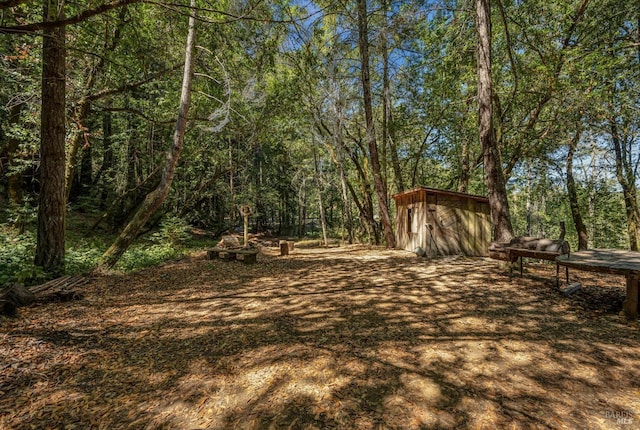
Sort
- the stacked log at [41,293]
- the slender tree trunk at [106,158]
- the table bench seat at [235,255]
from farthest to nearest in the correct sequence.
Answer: the slender tree trunk at [106,158]
the table bench seat at [235,255]
the stacked log at [41,293]

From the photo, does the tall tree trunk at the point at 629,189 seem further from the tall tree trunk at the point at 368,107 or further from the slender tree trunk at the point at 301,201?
the slender tree trunk at the point at 301,201

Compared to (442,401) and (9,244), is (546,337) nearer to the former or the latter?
(442,401)

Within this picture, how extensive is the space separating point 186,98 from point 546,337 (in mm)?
8905

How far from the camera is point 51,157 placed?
5449mm

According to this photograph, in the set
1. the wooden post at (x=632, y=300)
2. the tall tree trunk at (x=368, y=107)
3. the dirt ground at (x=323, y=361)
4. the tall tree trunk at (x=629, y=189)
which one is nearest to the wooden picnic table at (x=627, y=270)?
the wooden post at (x=632, y=300)

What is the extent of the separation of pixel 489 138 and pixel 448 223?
493 centimetres

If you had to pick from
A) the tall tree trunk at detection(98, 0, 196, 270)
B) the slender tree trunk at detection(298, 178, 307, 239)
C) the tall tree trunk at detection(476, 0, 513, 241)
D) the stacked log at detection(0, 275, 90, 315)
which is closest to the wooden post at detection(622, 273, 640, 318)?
the tall tree trunk at detection(476, 0, 513, 241)

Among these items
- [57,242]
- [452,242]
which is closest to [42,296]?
[57,242]

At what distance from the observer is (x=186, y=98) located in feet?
24.2

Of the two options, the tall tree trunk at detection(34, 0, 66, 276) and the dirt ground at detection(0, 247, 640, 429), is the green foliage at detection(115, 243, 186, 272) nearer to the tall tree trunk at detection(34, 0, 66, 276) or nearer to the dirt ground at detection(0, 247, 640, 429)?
the tall tree trunk at detection(34, 0, 66, 276)

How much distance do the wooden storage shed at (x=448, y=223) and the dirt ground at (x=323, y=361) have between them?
5681 mm

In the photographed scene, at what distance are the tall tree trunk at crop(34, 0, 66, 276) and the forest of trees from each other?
0.09 ft

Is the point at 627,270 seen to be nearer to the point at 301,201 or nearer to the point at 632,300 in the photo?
the point at 632,300

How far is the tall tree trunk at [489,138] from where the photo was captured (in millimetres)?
6793
